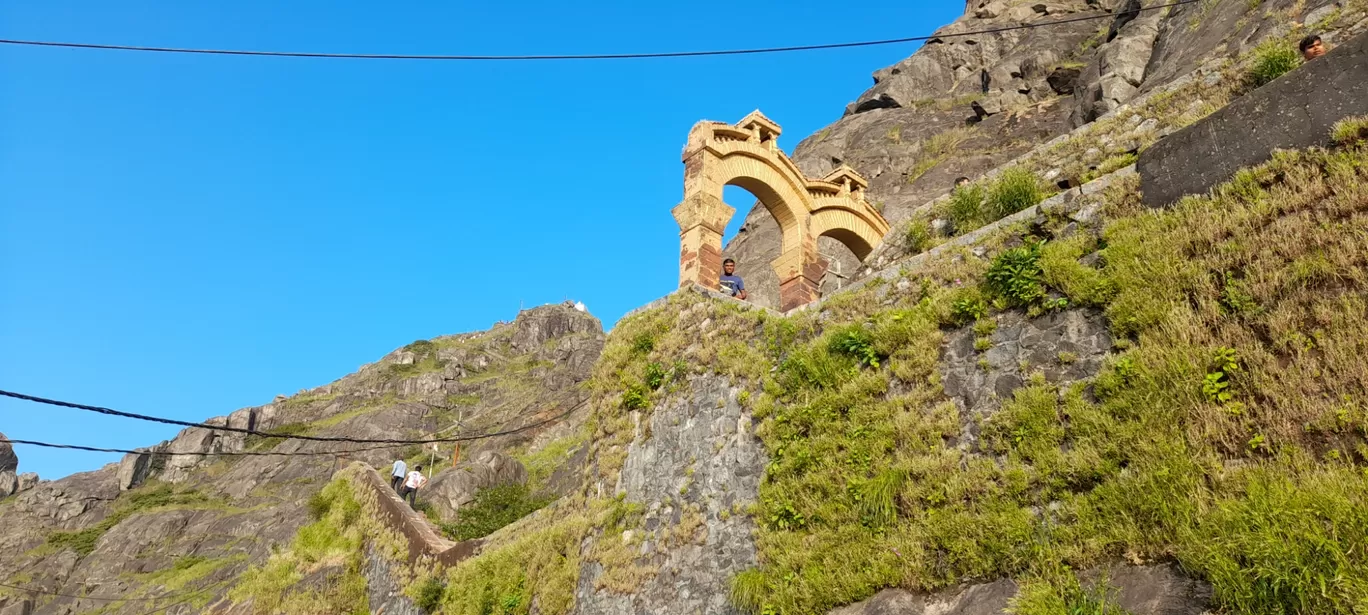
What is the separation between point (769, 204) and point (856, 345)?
780cm

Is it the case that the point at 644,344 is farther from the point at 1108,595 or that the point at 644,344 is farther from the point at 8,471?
the point at 8,471

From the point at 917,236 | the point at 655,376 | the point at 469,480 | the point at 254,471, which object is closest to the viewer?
the point at 917,236

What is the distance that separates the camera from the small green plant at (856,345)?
8.60 m

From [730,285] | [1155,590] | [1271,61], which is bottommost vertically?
[1155,590]

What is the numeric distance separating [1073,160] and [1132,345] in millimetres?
3311

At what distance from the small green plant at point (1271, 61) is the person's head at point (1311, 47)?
0.23ft

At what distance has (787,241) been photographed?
16.2 metres

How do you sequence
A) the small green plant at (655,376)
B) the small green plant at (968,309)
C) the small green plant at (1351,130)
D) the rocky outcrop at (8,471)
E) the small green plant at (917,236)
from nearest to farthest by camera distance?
the small green plant at (1351,130)
the small green plant at (968,309)
the small green plant at (917,236)
the small green plant at (655,376)
the rocky outcrop at (8,471)

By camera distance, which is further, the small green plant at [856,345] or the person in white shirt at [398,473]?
the person in white shirt at [398,473]

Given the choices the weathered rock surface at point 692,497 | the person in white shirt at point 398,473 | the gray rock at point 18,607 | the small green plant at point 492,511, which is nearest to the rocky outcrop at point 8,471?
the gray rock at point 18,607

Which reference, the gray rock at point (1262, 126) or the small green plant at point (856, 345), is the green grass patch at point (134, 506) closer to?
the small green plant at point (856, 345)

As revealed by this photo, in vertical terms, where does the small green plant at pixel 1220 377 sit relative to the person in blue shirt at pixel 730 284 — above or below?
below

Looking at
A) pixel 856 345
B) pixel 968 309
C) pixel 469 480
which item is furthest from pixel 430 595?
pixel 469 480

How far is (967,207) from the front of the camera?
377 inches
